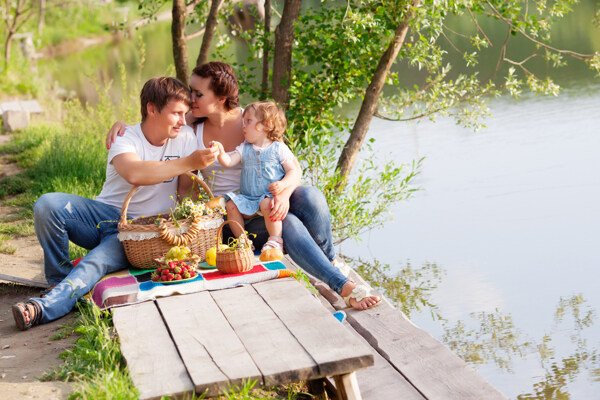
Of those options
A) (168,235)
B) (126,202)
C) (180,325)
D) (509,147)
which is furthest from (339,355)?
(509,147)

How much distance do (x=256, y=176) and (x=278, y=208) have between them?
0.95 ft

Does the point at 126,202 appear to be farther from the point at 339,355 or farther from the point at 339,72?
the point at 339,72

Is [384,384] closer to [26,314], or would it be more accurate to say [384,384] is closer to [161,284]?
[161,284]

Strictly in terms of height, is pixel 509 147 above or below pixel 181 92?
below

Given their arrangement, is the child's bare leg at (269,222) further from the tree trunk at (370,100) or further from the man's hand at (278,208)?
the tree trunk at (370,100)

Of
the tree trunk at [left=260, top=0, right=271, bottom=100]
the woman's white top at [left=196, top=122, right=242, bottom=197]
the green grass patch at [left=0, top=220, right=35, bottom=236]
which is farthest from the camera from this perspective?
the tree trunk at [left=260, top=0, right=271, bottom=100]

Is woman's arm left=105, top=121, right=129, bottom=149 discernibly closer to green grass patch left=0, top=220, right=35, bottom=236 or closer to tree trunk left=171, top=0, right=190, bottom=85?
green grass patch left=0, top=220, right=35, bottom=236

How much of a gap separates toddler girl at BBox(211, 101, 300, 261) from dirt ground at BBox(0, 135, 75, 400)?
1.04m

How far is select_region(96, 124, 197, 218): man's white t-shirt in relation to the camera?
392 centimetres

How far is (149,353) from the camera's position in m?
2.76

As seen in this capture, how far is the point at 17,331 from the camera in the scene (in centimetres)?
365

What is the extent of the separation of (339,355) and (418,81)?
8515mm

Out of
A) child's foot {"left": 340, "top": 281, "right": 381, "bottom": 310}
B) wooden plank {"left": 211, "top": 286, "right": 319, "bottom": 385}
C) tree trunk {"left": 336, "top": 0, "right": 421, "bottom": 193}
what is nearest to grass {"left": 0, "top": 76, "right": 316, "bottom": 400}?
wooden plank {"left": 211, "top": 286, "right": 319, "bottom": 385}

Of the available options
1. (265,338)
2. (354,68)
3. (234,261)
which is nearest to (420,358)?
(265,338)
